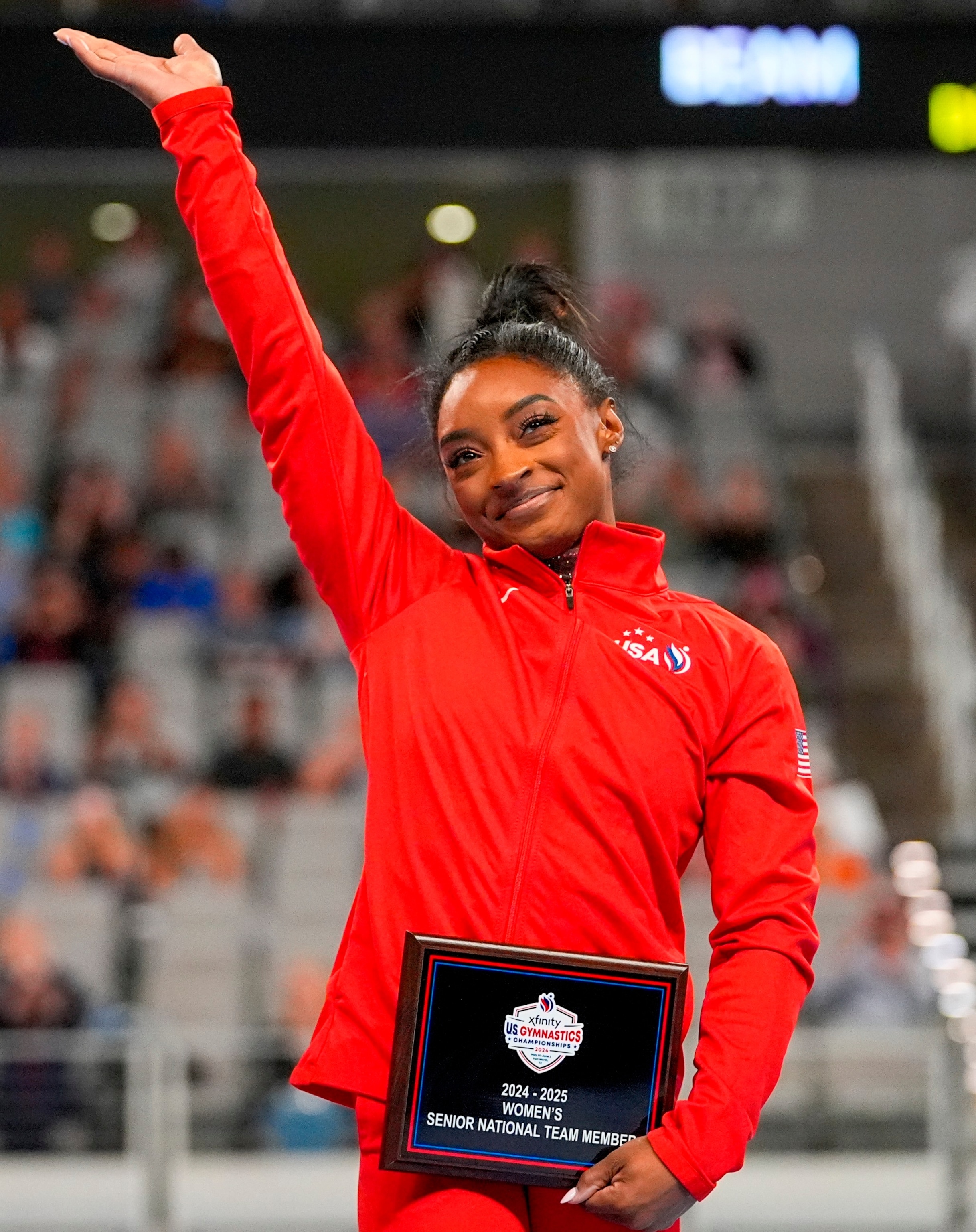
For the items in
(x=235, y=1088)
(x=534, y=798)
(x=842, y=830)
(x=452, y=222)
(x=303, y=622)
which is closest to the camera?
(x=534, y=798)

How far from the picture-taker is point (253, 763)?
778cm

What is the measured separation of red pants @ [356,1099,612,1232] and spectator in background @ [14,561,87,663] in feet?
21.0

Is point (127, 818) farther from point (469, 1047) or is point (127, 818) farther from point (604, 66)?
point (469, 1047)

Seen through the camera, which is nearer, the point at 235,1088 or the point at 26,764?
the point at 235,1088

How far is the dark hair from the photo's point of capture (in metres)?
2.34

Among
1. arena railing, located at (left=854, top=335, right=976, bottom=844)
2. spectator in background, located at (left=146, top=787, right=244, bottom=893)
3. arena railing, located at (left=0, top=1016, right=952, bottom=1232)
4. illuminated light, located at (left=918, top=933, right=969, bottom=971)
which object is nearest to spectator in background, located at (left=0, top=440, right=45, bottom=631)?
spectator in background, located at (left=146, top=787, right=244, bottom=893)

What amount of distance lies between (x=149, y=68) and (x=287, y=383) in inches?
16.4

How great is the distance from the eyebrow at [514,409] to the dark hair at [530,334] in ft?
0.15

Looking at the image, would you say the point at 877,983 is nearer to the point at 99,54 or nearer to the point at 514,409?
the point at 514,409

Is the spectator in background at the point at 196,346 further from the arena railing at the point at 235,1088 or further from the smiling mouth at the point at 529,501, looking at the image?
the smiling mouth at the point at 529,501

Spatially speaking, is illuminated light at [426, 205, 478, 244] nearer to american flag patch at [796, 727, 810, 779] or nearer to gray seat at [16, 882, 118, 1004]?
gray seat at [16, 882, 118, 1004]

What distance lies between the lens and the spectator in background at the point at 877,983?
20.5 feet

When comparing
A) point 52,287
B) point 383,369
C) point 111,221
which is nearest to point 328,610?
point 383,369

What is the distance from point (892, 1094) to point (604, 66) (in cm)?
313
